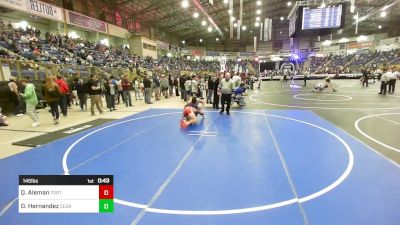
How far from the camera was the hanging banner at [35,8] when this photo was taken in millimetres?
18109

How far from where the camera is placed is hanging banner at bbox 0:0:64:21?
18109 mm

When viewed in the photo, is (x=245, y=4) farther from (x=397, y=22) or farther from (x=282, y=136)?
(x=282, y=136)

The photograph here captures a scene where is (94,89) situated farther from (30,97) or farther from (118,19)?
(118,19)

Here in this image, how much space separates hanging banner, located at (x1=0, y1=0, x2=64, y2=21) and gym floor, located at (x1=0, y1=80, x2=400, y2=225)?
14.1 meters

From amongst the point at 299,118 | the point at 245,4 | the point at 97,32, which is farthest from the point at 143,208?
the point at 245,4

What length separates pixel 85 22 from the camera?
27969mm

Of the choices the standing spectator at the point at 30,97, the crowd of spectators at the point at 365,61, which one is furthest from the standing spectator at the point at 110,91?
the crowd of spectators at the point at 365,61

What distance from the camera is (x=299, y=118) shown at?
9898 mm

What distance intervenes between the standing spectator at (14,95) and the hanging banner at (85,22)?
53.9 ft

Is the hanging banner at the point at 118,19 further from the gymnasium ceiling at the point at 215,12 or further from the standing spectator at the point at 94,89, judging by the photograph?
the standing spectator at the point at 94,89

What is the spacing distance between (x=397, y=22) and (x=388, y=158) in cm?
5491
